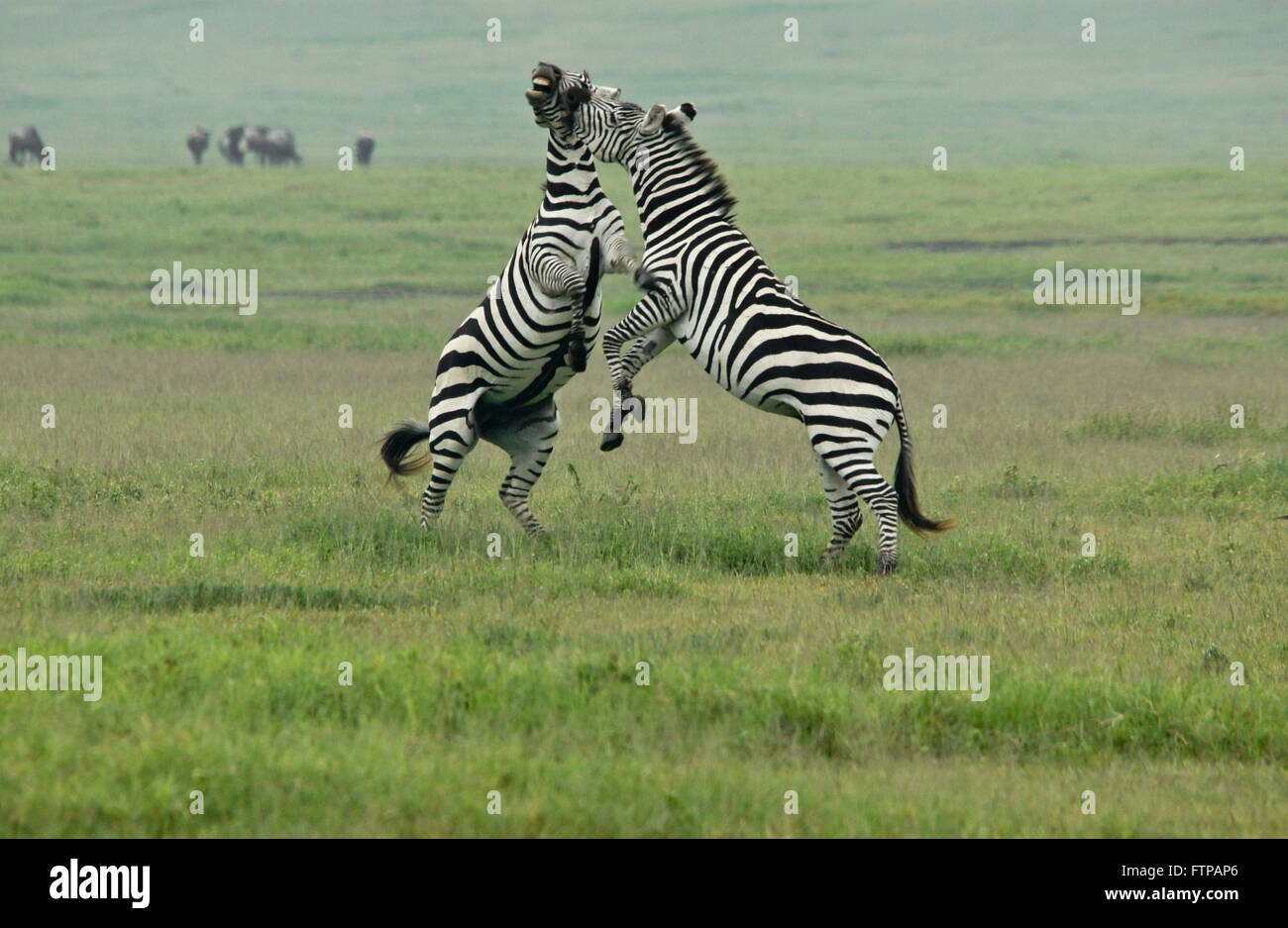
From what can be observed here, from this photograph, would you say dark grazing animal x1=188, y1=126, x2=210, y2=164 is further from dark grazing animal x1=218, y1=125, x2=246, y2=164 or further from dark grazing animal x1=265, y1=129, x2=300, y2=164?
dark grazing animal x1=265, y1=129, x2=300, y2=164

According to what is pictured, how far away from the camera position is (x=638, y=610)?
755 cm

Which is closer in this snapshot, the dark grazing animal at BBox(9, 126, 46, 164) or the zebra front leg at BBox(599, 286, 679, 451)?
the zebra front leg at BBox(599, 286, 679, 451)

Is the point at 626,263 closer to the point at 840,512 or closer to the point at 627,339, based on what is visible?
the point at 627,339

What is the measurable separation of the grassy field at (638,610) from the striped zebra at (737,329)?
0.57m

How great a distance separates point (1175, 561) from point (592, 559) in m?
3.62

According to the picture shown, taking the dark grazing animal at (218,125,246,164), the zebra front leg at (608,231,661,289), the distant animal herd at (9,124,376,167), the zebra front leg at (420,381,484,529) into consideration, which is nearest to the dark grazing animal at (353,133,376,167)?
the distant animal herd at (9,124,376,167)

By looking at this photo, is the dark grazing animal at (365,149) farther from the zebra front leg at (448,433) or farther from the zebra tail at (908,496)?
the zebra tail at (908,496)

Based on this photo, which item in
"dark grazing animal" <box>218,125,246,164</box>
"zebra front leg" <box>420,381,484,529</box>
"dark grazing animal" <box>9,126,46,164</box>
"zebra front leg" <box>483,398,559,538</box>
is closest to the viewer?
"zebra front leg" <box>420,381,484,529</box>

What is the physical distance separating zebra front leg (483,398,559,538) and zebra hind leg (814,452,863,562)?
1.89 meters

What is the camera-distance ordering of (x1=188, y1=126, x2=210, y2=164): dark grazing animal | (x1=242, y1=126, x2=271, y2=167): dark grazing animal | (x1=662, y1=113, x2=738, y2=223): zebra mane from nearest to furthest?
(x1=662, y1=113, x2=738, y2=223): zebra mane, (x1=188, y1=126, x2=210, y2=164): dark grazing animal, (x1=242, y1=126, x2=271, y2=167): dark grazing animal

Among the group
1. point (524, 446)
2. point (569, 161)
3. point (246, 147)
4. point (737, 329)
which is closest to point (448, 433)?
point (524, 446)

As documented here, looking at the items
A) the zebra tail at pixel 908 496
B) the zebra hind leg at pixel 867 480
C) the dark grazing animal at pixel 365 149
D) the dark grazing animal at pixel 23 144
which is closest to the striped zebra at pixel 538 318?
the zebra hind leg at pixel 867 480

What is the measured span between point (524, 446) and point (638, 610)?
2452mm

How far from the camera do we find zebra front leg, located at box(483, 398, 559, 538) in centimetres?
959
